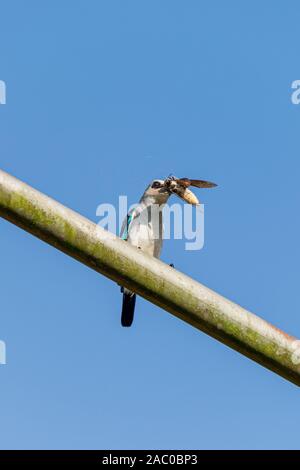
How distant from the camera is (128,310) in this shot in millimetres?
8086

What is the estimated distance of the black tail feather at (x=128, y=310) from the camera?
26.5 feet

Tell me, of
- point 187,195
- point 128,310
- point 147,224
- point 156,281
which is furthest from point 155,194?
point 156,281

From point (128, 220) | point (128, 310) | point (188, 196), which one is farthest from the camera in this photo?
point (128, 310)

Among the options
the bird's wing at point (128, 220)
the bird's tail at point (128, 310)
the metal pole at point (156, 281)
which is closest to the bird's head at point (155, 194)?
the bird's wing at point (128, 220)

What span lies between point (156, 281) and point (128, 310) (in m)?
6.70

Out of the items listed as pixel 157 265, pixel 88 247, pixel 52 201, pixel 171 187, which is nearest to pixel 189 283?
pixel 157 265

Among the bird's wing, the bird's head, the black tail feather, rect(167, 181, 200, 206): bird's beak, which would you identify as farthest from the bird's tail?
rect(167, 181, 200, 206): bird's beak

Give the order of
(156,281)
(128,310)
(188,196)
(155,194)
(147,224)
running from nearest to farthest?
(156,281), (188,196), (155,194), (147,224), (128,310)

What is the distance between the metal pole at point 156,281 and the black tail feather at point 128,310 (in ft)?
21.8

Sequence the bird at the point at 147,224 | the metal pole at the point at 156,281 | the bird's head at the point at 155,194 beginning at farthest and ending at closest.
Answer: the bird at the point at 147,224
the bird's head at the point at 155,194
the metal pole at the point at 156,281

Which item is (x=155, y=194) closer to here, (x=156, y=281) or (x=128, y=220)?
(x=128, y=220)

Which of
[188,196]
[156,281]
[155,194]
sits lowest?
[156,281]

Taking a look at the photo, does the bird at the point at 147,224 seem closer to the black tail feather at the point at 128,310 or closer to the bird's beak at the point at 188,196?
the black tail feather at the point at 128,310

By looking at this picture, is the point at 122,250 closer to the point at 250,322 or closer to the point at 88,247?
the point at 88,247
